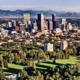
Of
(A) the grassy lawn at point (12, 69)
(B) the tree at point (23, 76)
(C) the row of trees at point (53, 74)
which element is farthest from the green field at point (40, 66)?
(B) the tree at point (23, 76)

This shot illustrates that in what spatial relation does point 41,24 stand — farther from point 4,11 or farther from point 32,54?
point 4,11

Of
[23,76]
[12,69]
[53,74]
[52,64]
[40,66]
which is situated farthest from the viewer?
[52,64]

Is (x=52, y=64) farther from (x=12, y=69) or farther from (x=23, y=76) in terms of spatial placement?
(x=23, y=76)

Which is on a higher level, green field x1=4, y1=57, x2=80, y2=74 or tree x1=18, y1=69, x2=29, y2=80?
tree x1=18, y1=69, x2=29, y2=80

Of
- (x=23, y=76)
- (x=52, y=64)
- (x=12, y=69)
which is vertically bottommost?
(x=52, y=64)

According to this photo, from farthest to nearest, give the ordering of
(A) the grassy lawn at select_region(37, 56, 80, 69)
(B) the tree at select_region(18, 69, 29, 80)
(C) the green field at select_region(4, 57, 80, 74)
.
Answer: (A) the grassy lawn at select_region(37, 56, 80, 69) → (C) the green field at select_region(4, 57, 80, 74) → (B) the tree at select_region(18, 69, 29, 80)

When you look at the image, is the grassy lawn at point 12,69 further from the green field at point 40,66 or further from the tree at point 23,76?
the tree at point 23,76

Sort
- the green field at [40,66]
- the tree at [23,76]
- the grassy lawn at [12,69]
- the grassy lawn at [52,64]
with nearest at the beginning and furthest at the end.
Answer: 1. the tree at [23,76]
2. the grassy lawn at [12,69]
3. the green field at [40,66]
4. the grassy lawn at [52,64]

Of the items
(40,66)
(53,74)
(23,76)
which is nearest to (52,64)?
(40,66)

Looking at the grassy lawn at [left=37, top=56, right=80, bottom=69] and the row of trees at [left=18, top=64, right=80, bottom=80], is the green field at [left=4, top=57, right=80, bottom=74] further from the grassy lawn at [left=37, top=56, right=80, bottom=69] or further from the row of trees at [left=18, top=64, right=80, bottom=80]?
the row of trees at [left=18, top=64, right=80, bottom=80]

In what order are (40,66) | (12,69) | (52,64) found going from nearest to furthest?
1. (12,69)
2. (40,66)
3. (52,64)

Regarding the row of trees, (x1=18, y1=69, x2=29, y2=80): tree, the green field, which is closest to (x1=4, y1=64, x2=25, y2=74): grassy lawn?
the green field
